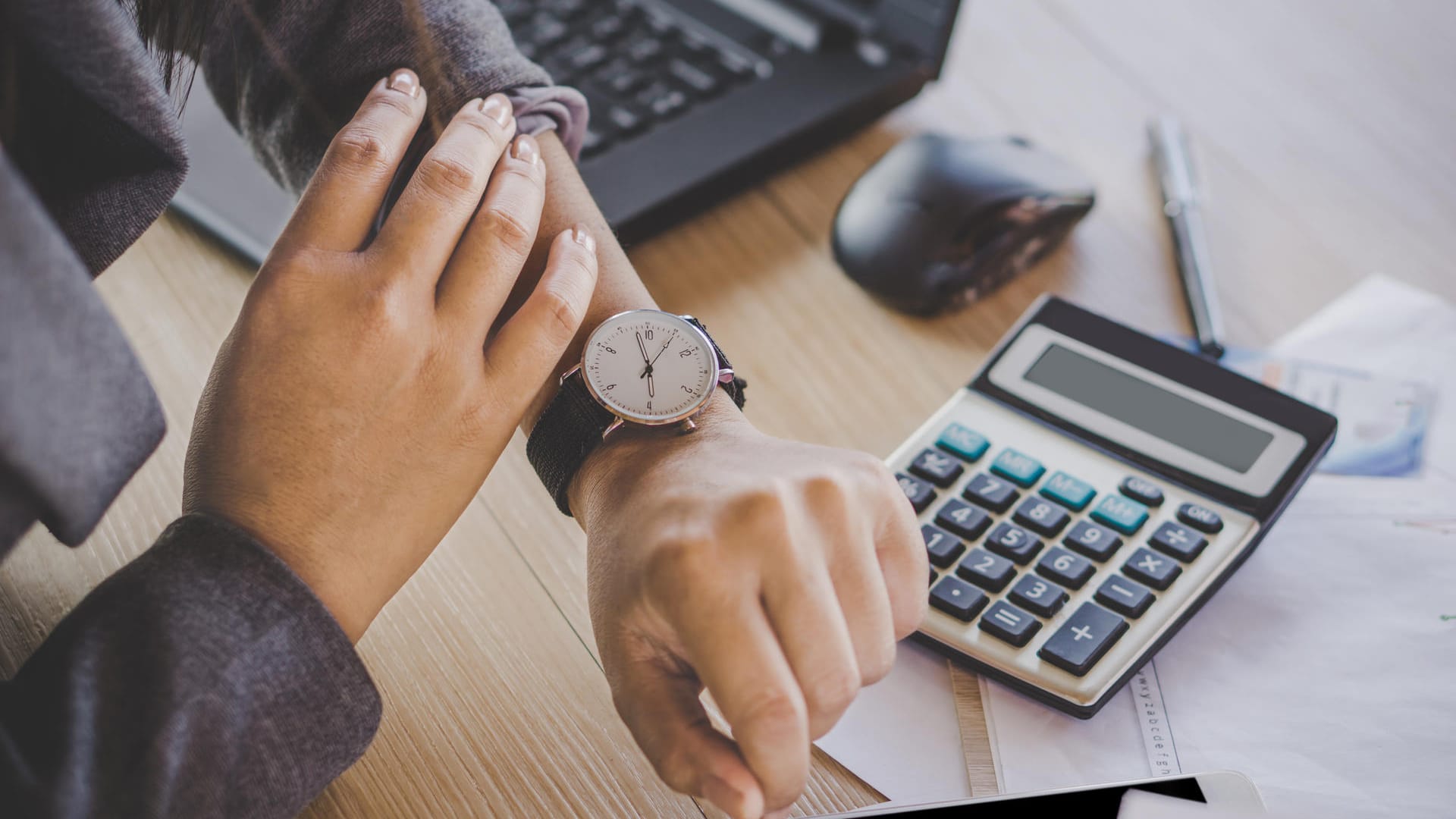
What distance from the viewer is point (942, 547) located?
1.65 ft

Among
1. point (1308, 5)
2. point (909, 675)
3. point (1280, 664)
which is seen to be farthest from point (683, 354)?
point (1308, 5)

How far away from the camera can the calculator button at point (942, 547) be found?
499 millimetres

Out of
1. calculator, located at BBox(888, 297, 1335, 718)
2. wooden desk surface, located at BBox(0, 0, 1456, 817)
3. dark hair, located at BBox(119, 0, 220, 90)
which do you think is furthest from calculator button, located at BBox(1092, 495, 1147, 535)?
dark hair, located at BBox(119, 0, 220, 90)

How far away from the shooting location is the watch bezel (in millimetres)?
470

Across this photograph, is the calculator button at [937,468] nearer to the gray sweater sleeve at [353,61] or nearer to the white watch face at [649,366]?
the white watch face at [649,366]

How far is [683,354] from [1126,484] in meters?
0.24

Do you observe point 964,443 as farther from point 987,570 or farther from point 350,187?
point 350,187

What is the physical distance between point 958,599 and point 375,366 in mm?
279

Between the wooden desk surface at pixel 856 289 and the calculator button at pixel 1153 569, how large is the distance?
0.49ft

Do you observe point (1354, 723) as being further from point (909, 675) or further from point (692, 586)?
point (692, 586)

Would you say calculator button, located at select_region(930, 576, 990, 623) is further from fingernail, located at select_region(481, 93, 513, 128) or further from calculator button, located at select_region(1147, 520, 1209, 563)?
Answer: fingernail, located at select_region(481, 93, 513, 128)

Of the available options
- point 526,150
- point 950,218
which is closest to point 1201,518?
point 950,218

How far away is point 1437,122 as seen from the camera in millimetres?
800

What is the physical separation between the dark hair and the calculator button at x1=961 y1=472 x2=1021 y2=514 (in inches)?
17.3
